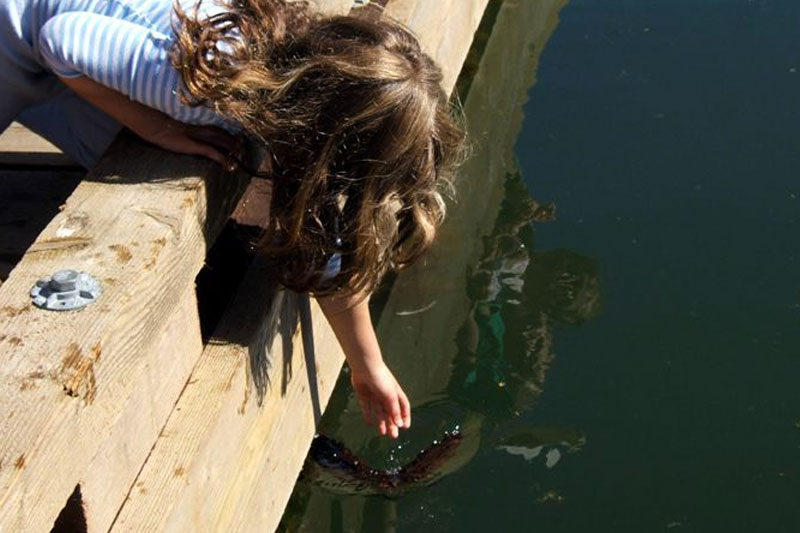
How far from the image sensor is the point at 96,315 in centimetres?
179

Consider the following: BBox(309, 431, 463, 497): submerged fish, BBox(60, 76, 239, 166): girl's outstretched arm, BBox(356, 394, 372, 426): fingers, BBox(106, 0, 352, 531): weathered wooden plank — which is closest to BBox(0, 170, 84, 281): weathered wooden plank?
BBox(106, 0, 352, 531): weathered wooden plank

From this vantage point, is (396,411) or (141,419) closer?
(141,419)

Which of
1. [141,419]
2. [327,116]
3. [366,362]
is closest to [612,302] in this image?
[366,362]

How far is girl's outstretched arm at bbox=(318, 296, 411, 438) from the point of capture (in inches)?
104

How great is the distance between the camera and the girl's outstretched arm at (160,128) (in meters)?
2.27

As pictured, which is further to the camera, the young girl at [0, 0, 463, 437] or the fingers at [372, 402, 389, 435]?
the fingers at [372, 402, 389, 435]

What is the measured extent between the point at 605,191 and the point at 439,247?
58 centimetres

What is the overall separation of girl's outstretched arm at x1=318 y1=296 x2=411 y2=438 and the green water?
398 millimetres

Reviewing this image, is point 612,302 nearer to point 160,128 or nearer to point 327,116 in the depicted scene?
point 327,116

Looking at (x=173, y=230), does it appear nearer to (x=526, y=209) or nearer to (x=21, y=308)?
(x=21, y=308)

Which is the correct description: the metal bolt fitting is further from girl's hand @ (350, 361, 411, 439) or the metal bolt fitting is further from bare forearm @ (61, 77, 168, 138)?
girl's hand @ (350, 361, 411, 439)

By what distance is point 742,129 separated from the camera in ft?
15.2

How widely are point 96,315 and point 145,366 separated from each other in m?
0.20

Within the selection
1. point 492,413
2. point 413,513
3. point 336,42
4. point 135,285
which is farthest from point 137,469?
point 492,413
